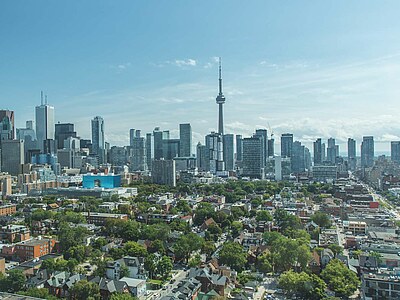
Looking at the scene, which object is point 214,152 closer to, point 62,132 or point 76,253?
point 62,132

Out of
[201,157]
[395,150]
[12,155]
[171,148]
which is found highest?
[171,148]

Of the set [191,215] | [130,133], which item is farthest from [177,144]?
[191,215]

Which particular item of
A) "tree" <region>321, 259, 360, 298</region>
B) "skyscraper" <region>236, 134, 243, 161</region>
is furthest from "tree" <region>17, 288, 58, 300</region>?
"skyscraper" <region>236, 134, 243, 161</region>

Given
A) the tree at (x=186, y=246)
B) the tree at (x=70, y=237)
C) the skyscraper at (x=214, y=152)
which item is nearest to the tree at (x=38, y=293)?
the tree at (x=70, y=237)

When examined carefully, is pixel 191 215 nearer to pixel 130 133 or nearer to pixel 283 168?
pixel 283 168

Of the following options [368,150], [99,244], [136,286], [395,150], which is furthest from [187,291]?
[395,150]

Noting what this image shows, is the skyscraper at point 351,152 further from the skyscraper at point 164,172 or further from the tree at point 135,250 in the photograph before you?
the tree at point 135,250
